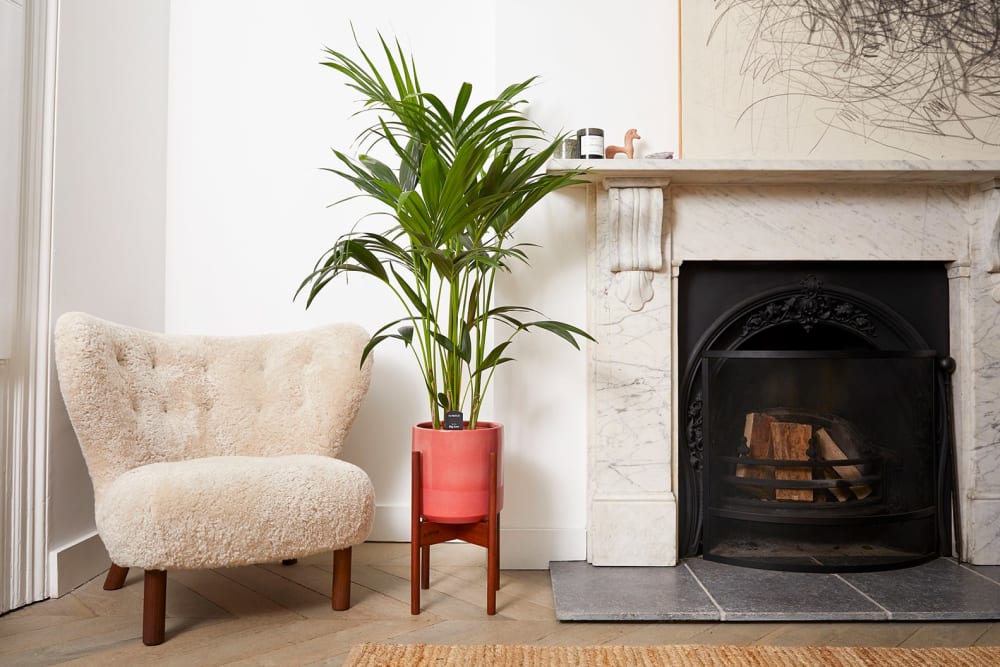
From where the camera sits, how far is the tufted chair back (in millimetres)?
1877

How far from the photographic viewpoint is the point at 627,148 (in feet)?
6.90

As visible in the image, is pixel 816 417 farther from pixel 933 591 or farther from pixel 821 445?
pixel 933 591

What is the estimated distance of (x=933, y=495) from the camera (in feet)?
7.13

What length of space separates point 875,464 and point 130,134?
2.76 m

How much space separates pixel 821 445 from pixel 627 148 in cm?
116

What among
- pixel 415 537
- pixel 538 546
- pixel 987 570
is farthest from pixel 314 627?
pixel 987 570

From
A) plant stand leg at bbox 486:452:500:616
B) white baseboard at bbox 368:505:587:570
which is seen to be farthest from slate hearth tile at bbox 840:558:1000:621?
plant stand leg at bbox 486:452:500:616

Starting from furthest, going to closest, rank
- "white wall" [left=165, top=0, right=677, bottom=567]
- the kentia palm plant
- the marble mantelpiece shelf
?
"white wall" [left=165, top=0, right=677, bottom=567] < the marble mantelpiece shelf < the kentia palm plant

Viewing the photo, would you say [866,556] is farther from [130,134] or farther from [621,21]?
[130,134]

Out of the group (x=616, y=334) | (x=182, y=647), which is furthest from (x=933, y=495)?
(x=182, y=647)

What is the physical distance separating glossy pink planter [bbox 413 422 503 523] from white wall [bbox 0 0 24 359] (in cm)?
117

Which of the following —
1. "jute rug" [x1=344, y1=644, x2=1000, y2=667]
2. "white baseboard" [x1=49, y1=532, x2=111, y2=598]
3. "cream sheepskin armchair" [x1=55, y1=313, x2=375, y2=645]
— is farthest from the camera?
"white baseboard" [x1=49, y1=532, x2=111, y2=598]

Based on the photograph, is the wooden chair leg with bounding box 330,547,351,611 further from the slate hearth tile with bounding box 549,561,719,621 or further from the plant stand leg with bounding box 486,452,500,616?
the slate hearth tile with bounding box 549,561,719,621

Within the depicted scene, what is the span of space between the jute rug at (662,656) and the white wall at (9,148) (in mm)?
1315
